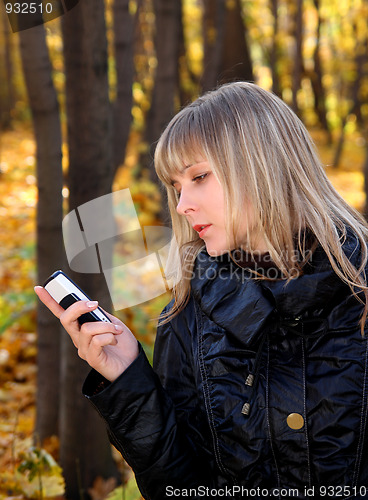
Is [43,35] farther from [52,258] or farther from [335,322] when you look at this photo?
[335,322]

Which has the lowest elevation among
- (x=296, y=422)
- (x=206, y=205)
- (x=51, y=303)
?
(x=296, y=422)

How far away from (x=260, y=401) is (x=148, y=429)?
0.37 metres

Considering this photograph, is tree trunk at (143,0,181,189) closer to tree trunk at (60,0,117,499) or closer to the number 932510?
tree trunk at (60,0,117,499)

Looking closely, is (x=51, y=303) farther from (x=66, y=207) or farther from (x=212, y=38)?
(x=212, y=38)

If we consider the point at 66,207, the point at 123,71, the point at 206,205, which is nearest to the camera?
the point at 206,205

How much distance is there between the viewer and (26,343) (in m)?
5.07

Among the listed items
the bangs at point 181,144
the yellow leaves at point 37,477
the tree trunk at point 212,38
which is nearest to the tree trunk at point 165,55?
the tree trunk at point 212,38

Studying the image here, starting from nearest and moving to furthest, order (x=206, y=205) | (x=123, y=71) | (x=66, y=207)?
(x=206, y=205) < (x=66, y=207) < (x=123, y=71)

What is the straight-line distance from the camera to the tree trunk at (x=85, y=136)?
259 cm

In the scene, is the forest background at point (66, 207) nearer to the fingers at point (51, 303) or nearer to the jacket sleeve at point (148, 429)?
the jacket sleeve at point (148, 429)

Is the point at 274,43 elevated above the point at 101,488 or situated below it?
above

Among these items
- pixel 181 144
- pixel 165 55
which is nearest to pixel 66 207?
pixel 165 55

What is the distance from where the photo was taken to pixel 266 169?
1827mm

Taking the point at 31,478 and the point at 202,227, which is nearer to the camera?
the point at 202,227
